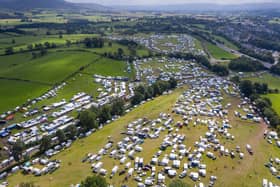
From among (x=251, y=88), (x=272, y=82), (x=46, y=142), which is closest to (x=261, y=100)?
(x=251, y=88)

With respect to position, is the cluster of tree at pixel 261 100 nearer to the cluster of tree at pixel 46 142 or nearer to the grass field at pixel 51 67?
the cluster of tree at pixel 46 142

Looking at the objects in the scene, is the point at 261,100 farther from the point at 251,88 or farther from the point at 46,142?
the point at 46,142

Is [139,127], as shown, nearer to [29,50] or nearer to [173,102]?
[173,102]

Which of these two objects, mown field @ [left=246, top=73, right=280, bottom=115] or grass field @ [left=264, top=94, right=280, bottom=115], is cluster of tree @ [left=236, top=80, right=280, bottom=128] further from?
mown field @ [left=246, top=73, right=280, bottom=115]

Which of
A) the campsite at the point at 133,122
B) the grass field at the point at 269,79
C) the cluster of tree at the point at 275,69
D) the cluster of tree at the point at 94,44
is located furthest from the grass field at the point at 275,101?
the cluster of tree at the point at 94,44

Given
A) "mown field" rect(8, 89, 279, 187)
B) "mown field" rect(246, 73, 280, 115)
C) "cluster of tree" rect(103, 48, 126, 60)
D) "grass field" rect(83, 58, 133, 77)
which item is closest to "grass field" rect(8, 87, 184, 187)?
"mown field" rect(8, 89, 279, 187)
